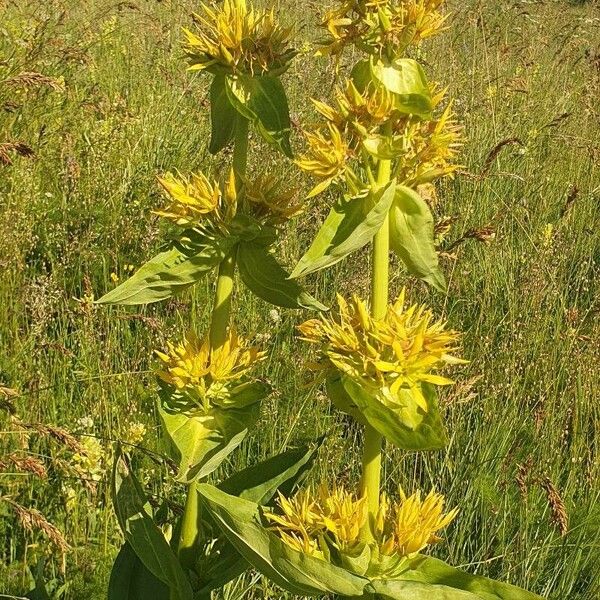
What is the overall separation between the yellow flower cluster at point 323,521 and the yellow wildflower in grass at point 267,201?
19.7 inches

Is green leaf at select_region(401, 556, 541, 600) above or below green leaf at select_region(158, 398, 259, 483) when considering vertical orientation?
below

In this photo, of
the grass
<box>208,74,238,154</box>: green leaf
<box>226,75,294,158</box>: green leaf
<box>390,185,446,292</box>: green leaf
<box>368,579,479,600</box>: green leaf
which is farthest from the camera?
the grass

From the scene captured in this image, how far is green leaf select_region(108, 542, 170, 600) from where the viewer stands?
154 centimetres

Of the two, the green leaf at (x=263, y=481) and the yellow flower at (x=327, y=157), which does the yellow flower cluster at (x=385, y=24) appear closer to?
the yellow flower at (x=327, y=157)

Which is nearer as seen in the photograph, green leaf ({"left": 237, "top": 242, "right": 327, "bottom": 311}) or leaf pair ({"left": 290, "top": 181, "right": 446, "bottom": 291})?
leaf pair ({"left": 290, "top": 181, "right": 446, "bottom": 291})

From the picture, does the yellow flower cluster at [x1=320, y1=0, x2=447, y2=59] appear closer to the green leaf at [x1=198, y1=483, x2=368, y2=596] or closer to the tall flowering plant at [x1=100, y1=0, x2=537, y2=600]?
the tall flowering plant at [x1=100, y1=0, x2=537, y2=600]

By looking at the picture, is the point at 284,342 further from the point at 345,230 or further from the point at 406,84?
the point at 406,84

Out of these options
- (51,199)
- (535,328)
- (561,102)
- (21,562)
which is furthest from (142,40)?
(21,562)

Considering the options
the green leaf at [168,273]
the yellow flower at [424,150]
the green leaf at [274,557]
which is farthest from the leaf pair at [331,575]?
the yellow flower at [424,150]

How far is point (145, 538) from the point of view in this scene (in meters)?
1.39

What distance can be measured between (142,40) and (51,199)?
240 cm

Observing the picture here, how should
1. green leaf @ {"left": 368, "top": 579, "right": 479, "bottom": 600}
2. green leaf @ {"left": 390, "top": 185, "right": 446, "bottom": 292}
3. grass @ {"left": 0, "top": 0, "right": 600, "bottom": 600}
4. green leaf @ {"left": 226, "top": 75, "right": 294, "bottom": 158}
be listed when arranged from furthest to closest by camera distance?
grass @ {"left": 0, "top": 0, "right": 600, "bottom": 600}, green leaf @ {"left": 226, "top": 75, "right": 294, "bottom": 158}, green leaf @ {"left": 390, "top": 185, "right": 446, "bottom": 292}, green leaf @ {"left": 368, "top": 579, "right": 479, "bottom": 600}

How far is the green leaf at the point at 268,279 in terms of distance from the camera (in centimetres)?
137

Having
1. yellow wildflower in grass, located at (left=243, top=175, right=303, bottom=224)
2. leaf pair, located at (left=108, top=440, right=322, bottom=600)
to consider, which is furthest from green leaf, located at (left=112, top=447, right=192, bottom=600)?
yellow wildflower in grass, located at (left=243, top=175, right=303, bottom=224)
